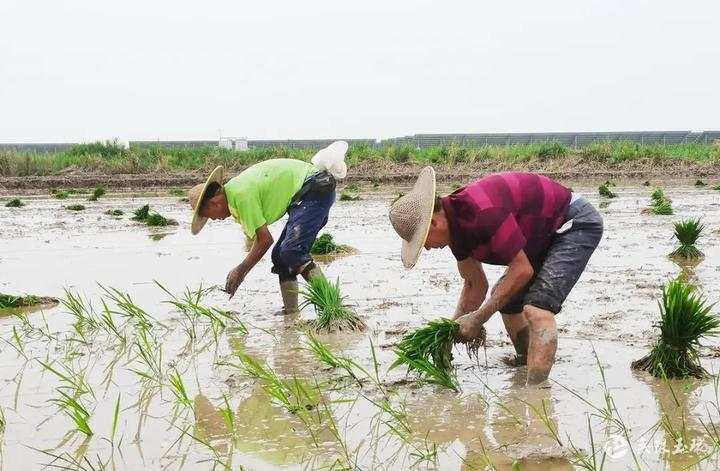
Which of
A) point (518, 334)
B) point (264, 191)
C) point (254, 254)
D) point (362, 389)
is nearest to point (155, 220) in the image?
point (264, 191)

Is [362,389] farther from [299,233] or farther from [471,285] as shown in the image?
[299,233]

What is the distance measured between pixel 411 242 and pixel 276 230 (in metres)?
7.76

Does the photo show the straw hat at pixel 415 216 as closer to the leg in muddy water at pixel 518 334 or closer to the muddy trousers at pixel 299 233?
the leg in muddy water at pixel 518 334

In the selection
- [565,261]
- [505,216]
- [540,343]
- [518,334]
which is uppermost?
[505,216]

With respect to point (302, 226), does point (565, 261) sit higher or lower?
higher

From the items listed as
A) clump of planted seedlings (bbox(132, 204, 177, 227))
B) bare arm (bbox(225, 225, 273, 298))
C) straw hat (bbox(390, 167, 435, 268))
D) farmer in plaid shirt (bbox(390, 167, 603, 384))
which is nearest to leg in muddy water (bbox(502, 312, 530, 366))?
farmer in plaid shirt (bbox(390, 167, 603, 384))

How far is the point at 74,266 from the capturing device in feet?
27.4

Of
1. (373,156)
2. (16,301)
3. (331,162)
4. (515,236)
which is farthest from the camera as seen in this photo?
(373,156)

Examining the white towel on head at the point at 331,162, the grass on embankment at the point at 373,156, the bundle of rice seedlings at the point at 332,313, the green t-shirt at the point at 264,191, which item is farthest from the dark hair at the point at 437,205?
the grass on embankment at the point at 373,156

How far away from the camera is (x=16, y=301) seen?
20.2 feet

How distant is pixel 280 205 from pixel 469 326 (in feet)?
6.97

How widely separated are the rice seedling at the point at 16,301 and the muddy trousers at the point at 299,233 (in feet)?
5.93

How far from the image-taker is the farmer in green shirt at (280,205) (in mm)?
5465

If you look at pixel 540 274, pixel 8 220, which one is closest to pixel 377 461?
pixel 540 274
